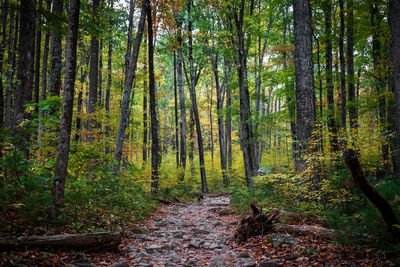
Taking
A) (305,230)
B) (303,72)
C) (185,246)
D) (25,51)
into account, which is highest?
(25,51)

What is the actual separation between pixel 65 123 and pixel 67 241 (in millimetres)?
2342

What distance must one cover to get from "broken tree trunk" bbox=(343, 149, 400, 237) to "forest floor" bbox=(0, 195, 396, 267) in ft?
1.67

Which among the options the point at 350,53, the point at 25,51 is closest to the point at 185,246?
the point at 25,51

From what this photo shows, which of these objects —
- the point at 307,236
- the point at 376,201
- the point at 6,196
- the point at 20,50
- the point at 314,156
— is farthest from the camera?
the point at 20,50

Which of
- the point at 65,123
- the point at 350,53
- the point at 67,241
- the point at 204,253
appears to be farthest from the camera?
the point at 350,53

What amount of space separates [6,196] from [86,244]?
1615 mm

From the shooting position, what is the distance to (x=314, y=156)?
5824mm

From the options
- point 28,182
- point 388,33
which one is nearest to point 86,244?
point 28,182

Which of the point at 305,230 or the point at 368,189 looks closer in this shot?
the point at 368,189

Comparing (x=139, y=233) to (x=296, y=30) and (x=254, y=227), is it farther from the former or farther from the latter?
(x=296, y=30)

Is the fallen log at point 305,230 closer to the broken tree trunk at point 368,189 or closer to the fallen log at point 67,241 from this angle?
the broken tree trunk at point 368,189

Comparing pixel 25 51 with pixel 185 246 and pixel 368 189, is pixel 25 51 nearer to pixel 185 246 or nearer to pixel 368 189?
pixel 185 246

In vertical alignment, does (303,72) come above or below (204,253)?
above

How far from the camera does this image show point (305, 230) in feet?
16.3
